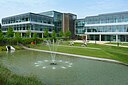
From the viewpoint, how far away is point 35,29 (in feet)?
184

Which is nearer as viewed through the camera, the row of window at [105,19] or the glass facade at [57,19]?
the row of window at [105,19]

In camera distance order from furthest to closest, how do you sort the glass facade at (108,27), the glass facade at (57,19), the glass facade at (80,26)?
the glass facade at (80,26)
the glass facade at (57,19)
the glass facade at (108,27)

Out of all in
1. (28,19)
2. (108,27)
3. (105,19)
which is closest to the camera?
(108,27)

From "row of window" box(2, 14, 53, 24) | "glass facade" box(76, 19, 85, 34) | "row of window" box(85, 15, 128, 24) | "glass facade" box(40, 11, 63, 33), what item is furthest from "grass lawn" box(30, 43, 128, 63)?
"glass facade" box(76, 19, 85, 34)

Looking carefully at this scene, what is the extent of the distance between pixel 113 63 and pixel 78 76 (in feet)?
25.2

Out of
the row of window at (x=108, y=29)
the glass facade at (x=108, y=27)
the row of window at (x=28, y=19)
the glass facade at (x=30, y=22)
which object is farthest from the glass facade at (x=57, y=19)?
the row of window at (x=108, y=29)

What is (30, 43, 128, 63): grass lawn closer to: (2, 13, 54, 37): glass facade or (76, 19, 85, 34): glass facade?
(2, 13, 54, 37): glass facade

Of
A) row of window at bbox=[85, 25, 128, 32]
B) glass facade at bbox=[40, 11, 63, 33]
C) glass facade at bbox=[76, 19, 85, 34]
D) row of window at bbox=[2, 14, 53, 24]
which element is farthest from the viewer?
glass facade at bbox=[76, 19, 85, 34]

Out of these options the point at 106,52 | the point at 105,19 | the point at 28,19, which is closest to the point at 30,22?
the point at 28,19

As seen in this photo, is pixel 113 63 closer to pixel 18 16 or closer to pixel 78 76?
pixel 78 76

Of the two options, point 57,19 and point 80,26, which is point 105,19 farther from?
point 57,19

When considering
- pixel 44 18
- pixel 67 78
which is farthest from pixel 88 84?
pixel 44 18

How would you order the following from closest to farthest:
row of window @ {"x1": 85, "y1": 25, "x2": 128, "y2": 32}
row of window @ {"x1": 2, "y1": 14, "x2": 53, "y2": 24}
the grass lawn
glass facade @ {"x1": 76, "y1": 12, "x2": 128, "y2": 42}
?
the grass lawn, row of window @ {"x1": 85, "y1": 25, "x2": 128, "y2": 32}, glass facade @ {"x1": 76, "y1": 12, "x2": 128, "y2": 42}, row of window @ {"x1": 2, "y1": 14, "x2": 53, "y2": 24}

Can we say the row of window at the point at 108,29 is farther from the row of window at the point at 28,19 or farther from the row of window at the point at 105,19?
the row of window at the point at 28,19
